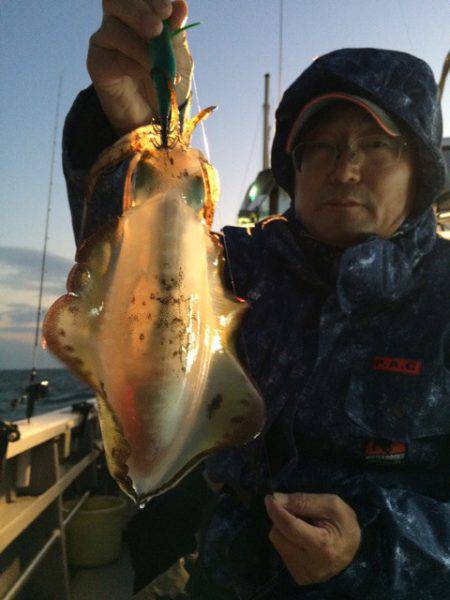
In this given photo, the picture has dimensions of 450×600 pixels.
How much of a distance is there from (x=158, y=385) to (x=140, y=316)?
19 cm

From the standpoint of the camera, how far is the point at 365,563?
1.96m

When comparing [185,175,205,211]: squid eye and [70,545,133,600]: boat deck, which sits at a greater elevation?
[185,175,205,211]: squid eye

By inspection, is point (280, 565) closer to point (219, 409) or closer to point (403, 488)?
point (403, 488)

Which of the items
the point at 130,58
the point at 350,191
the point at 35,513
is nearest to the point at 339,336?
the point at 350,191

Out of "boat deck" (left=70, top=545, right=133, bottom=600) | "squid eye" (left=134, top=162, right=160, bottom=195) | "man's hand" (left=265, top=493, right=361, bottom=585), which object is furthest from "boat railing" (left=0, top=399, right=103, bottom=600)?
"squid eye" (left=134, top=162, right=160, bottom=195)

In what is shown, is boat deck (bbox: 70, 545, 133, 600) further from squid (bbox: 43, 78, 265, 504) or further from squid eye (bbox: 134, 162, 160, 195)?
squid eye (bbox: 134, 162, 160, 195)

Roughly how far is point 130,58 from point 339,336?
1.71m

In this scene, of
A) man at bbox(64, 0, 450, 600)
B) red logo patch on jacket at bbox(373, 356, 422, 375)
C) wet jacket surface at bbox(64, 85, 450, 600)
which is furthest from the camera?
red logo patch on jacket at bbox(373, 356, 422, 375)

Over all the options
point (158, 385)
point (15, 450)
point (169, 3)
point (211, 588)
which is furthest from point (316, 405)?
point (15, 450)

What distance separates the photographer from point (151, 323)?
47.9 inches

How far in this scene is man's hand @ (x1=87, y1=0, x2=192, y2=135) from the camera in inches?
54.8

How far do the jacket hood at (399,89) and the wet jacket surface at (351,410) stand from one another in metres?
0.30

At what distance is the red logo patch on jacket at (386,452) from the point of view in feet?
7.57

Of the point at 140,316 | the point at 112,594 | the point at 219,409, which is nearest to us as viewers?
the point at 140,316
